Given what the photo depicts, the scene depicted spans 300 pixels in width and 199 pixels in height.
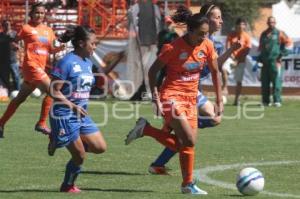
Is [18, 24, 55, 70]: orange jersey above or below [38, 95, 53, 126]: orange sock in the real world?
above

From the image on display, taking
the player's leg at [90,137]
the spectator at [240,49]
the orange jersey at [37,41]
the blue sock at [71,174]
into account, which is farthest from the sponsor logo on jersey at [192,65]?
the spectator at [240,49]

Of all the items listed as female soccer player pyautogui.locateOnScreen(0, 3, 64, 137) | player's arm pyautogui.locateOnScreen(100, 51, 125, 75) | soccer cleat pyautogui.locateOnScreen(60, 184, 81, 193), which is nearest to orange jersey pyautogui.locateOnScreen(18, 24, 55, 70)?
female soccer player pyautogui.locateOnScreen(0, 3, 64, 137)

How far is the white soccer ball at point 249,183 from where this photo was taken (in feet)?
30.5

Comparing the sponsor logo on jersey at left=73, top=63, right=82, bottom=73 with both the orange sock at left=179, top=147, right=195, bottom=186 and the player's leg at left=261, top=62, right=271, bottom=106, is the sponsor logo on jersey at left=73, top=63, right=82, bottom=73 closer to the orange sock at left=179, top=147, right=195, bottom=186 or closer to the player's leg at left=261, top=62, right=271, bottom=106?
the orange sock at left=179, top=147, right=195, bottom=186

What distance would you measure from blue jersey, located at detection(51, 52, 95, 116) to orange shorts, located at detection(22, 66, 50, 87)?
16.7 feet

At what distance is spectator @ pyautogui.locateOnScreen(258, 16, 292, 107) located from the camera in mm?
23594

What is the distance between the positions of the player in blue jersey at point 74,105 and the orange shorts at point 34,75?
4.95m

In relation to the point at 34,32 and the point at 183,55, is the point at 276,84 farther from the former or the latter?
the point at 183,55

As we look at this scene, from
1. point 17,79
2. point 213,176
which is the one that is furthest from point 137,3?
point 213,176

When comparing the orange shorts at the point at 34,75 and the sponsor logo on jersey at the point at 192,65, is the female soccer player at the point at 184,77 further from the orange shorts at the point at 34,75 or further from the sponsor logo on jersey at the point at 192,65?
the orange shorts at the point at 34,75

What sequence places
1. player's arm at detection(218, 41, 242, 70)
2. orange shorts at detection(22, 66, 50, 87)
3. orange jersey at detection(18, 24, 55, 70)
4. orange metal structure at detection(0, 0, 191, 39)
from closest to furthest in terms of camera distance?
player's arm at detection(218, 41, 242, 70) < orange shorts at detection(22, 66, 50, 87) < orange jersey at detection(18, 24, 55, 70) < orange metal structure at detection(0, 0, 191, 39)

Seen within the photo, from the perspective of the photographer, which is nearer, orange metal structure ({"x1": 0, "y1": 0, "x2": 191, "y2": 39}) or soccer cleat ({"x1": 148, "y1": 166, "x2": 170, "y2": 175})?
soccer cleat ({"x1": 148, "y1": 166, "x2": 170, "y2": 175})

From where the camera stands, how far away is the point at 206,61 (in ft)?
33.2

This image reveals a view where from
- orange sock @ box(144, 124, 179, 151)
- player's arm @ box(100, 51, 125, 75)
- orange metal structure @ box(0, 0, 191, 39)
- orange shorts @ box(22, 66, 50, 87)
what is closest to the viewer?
orange sock @ box(144, 124, 179, 151)
